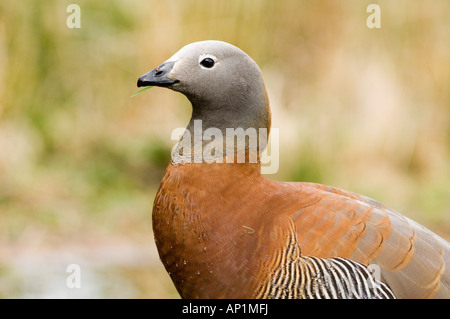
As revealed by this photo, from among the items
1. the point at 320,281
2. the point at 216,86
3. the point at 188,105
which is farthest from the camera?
the point at 188,105

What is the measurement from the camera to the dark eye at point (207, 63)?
8.96 ft

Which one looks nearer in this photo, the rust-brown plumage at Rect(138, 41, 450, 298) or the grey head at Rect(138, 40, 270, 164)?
the rust-brown plumage at Rect(138, 41, 450, 298)

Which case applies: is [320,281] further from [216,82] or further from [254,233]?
[216,82]

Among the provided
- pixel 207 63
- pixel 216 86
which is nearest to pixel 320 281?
pixel 216 86

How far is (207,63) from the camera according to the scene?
2.73 meters

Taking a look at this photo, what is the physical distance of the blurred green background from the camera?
222 inches

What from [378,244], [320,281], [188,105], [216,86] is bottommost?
[320,281]

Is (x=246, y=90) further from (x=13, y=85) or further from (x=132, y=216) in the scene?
(x=13, y=85)

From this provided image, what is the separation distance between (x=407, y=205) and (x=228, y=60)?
351 cm

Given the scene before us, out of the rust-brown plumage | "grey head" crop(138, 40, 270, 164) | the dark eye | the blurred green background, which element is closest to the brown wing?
the rust-brown plumage

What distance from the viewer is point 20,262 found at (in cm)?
457

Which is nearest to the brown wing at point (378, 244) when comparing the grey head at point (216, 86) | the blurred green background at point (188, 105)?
the grey head at point (216, 86)

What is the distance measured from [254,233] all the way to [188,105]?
355 cm

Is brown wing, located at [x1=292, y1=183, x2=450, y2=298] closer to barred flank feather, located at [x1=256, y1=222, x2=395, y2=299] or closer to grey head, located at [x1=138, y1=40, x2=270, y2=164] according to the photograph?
barred flank feather, located at [x1=256, y1=222, x2=395, y2=299]
